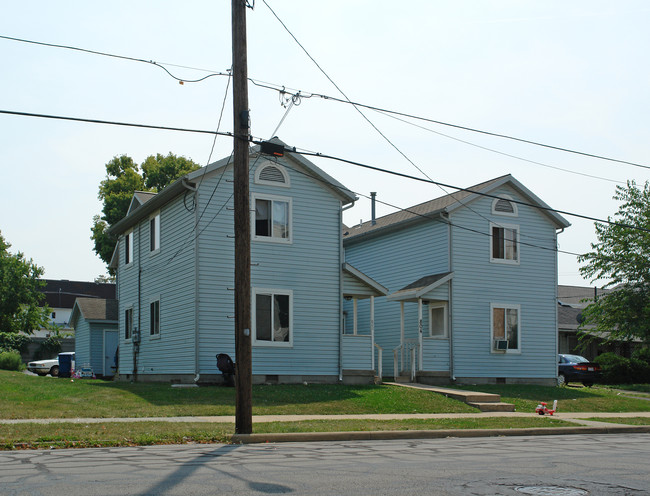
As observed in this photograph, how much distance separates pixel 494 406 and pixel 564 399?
14.2 feet

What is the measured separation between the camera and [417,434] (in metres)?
14.9

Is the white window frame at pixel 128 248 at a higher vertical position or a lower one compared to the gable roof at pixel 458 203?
lower

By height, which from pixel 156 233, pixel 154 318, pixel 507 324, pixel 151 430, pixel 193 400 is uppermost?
pixel 156 233

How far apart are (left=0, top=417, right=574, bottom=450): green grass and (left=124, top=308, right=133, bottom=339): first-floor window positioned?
15060 millimetres

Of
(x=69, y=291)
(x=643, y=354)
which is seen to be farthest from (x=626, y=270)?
(x=69, y=291)

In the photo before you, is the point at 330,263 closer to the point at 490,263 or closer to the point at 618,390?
the point at 490,263

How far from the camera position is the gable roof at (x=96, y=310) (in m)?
34.5

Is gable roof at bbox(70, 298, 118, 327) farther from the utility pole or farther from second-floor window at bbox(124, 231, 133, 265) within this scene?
the utility pole

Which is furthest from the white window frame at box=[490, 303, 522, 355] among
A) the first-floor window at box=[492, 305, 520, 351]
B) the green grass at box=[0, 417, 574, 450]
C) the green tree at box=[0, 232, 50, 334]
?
the green tree at box=[0, 232, 50, 334]

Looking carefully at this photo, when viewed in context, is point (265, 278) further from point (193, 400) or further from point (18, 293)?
point (18, 293)

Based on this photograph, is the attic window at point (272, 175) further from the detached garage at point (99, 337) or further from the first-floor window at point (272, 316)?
the detached garage at point (99, 337)

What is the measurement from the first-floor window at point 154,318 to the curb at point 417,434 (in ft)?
43.2

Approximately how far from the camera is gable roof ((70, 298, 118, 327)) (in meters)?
34.5

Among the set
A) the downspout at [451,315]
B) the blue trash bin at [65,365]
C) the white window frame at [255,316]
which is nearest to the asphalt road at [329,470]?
the white window frame at [255,316]
